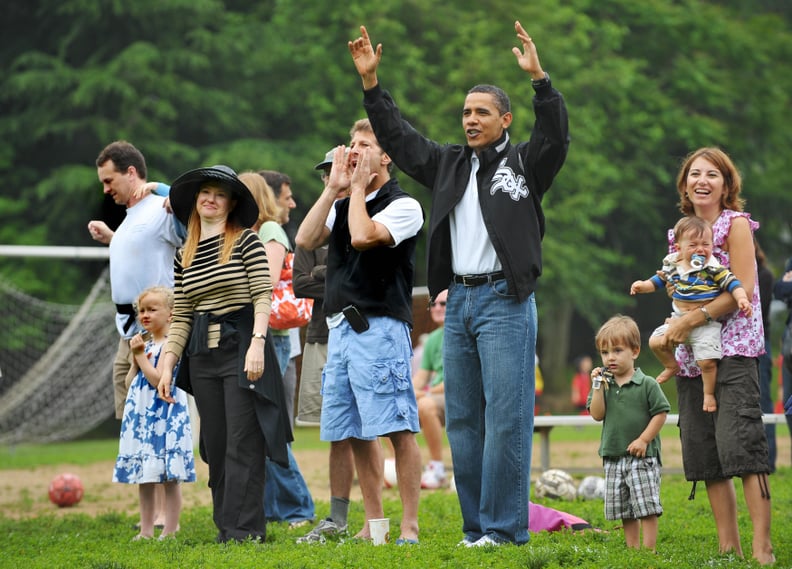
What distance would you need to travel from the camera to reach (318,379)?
27.3 ft

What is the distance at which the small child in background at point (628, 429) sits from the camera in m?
6.62

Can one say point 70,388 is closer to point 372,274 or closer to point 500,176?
point 372,274

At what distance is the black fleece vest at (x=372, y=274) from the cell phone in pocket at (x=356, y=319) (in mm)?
32

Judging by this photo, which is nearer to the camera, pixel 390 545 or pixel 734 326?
pixel 734 326

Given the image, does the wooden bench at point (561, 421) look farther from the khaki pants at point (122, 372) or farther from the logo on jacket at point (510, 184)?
the logo on jacket at point (510, 184)

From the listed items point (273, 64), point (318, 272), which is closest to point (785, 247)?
point (273, 64)

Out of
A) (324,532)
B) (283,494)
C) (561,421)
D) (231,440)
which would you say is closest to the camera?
(231,440)

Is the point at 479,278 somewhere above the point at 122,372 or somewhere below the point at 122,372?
above

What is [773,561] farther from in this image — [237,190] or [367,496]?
[237,190]

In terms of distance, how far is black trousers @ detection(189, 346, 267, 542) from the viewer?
7.04 meters

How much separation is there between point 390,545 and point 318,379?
193cm

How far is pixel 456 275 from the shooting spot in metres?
6.56

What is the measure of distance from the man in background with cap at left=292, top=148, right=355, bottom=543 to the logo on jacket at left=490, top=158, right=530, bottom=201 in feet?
4.28

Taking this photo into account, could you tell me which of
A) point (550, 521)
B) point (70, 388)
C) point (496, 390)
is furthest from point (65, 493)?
point (70, 388)
